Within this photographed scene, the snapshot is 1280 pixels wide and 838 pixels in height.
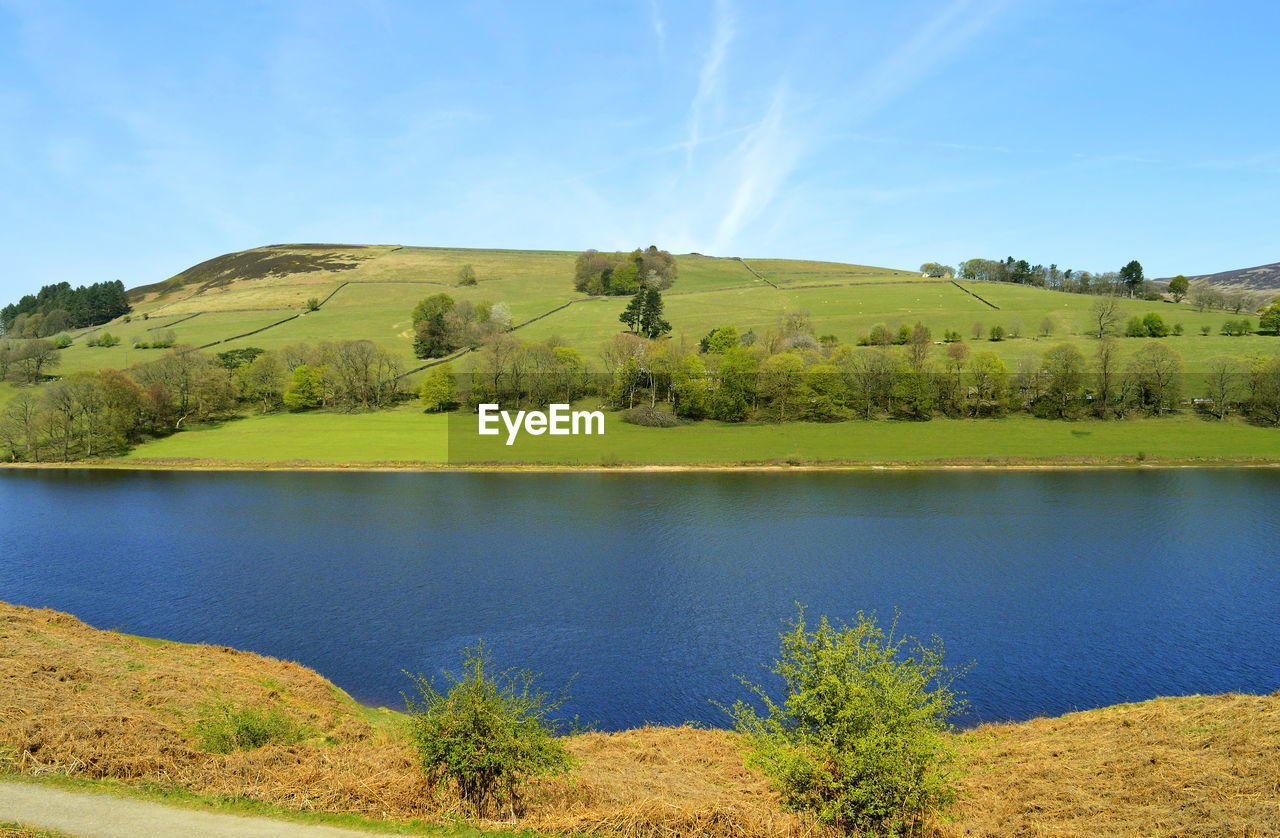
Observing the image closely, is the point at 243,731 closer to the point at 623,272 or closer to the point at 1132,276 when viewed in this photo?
the point at 623,272

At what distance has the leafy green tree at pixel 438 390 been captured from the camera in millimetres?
99625

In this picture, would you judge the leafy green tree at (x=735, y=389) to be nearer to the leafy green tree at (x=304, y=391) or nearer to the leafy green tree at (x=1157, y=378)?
the leafy green tree at (x=1157, y=378)

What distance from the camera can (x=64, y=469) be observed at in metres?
80.9

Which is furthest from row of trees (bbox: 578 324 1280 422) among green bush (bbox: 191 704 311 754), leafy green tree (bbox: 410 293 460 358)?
green bush (bbox: 191 704 311 754)

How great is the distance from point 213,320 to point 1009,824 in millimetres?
166568

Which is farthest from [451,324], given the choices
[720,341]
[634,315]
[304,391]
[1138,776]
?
[1138,776]

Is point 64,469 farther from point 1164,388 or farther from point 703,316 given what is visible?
point 1164,388

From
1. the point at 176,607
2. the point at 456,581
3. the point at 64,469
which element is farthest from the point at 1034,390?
the point at 64,469

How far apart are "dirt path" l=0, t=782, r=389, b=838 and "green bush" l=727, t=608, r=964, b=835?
8602mm

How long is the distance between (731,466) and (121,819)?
226 feet

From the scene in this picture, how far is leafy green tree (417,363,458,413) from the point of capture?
99625 millimetres

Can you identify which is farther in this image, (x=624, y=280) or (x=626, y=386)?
(x=624, y=280)

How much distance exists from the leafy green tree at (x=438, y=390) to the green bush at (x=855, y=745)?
9025cm

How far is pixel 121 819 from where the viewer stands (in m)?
13.1
